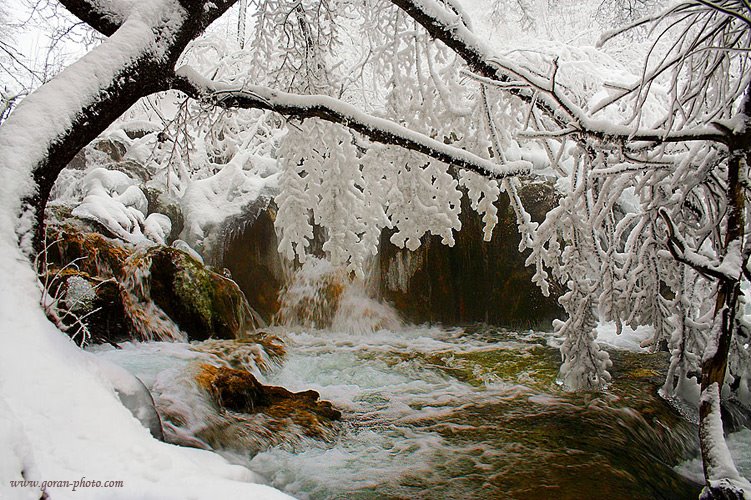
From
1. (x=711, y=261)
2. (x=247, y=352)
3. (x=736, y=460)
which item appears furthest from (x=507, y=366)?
(x=711, y=261)

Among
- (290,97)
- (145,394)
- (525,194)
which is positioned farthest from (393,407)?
(525,194)

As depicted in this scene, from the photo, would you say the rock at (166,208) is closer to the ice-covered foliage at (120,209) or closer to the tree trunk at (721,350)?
the ice-covered foliage at (120,209)

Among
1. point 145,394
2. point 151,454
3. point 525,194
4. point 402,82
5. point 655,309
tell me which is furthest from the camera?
point 525,194

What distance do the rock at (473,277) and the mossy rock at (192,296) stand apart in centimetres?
386

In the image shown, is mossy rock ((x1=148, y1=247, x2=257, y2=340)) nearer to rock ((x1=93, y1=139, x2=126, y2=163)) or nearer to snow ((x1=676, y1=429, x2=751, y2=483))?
snow ((x1=676, y1=429, x2=751, y2=483))

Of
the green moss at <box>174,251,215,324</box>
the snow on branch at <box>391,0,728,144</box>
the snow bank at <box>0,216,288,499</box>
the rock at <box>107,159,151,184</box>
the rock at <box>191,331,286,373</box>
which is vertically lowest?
the rock at <box>191,331,286,373</box>

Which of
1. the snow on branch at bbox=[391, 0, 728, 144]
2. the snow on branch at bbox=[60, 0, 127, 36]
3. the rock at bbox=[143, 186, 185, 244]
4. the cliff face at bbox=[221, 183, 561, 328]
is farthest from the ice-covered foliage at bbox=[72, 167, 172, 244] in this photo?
the snow on branch at bbox=[391, 0, 728, 144]

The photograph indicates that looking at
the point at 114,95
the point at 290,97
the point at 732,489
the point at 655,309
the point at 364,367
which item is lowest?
the point at 364,367

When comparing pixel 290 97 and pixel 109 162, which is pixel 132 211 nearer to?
pixel 109 162

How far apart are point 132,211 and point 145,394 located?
7915 mm

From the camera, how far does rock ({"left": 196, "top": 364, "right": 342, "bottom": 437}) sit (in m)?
4.23

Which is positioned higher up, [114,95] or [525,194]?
[525,194]

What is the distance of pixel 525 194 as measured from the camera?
9422mm

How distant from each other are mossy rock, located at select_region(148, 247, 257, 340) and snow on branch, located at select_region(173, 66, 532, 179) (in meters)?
4.47
